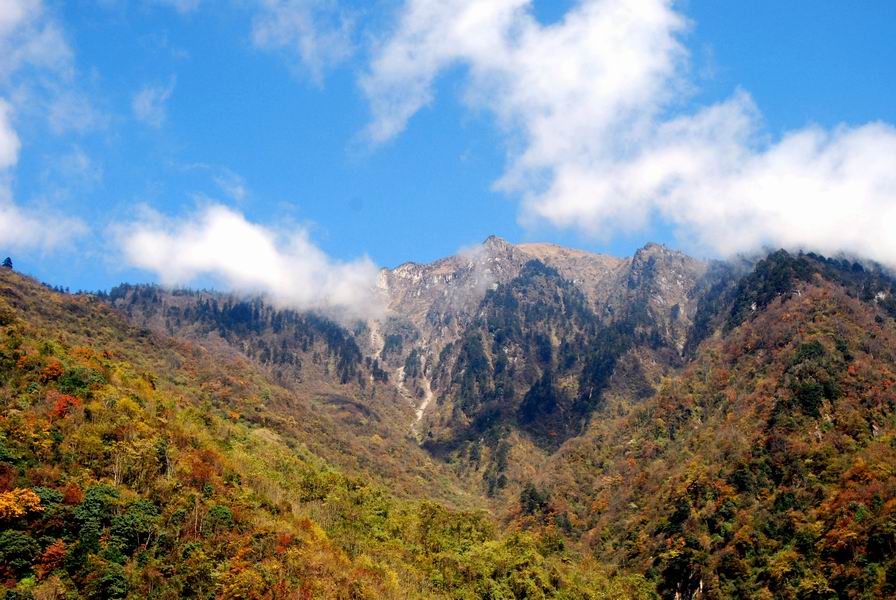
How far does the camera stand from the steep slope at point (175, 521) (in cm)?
8875

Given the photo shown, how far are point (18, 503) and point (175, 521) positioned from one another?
72.2 ft

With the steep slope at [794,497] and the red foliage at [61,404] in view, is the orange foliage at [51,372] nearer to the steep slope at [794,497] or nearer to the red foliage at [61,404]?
the red foliage at [61,404]

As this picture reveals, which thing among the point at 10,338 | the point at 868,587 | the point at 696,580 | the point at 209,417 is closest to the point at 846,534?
the point at 868,587

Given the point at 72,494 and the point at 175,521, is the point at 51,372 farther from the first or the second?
the point at 175,521

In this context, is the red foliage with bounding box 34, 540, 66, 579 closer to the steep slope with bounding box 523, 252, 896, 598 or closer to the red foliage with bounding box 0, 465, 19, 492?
the red foliage with bounding box 0, 465, 19, 492

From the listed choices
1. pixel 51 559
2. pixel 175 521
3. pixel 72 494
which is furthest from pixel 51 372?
pixel 51 559

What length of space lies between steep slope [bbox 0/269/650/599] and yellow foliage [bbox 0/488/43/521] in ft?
0.46

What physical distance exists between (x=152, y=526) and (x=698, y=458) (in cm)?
15310

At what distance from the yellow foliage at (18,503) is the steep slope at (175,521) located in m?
0.14

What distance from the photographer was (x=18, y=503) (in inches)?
3408

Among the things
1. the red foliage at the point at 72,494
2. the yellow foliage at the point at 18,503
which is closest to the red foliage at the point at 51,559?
the yellow foliage at the point at 18,503

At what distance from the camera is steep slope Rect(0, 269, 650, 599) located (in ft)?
291

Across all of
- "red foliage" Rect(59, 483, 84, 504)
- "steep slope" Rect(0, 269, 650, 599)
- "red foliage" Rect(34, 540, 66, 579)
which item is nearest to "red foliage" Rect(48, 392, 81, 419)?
"steep slope" Rect(0, 269, 650, 599)

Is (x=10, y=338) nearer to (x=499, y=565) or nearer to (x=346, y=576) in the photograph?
(x=346, y=576)
